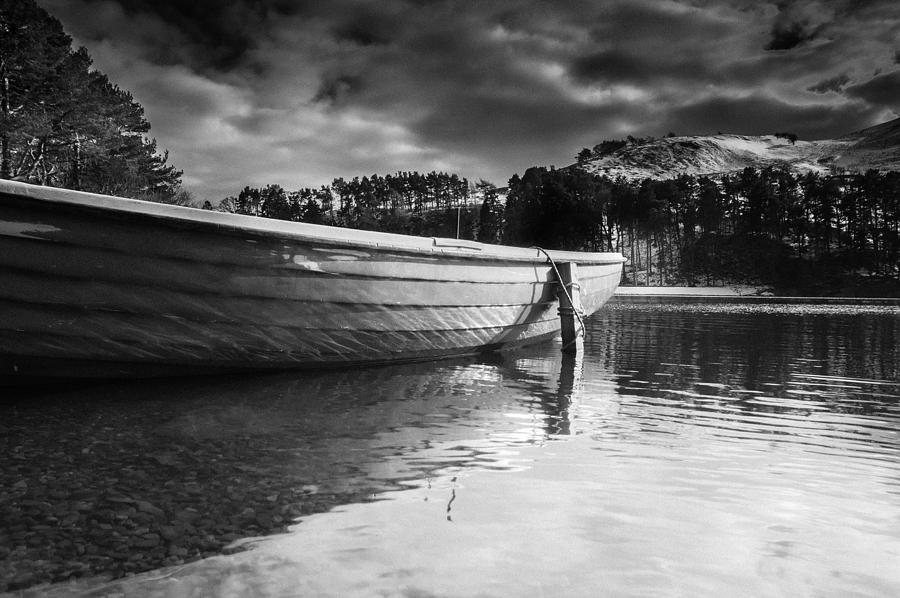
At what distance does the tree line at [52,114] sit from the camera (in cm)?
2827

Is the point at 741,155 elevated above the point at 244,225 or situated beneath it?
elevated above

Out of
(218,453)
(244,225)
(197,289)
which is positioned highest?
(244,225)

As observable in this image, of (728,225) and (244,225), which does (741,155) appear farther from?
(244,225)

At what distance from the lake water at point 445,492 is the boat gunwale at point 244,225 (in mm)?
1387

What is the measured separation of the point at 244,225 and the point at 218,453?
228cm

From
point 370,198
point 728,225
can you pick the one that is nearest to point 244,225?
point 728,225

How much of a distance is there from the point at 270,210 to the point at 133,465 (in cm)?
13414

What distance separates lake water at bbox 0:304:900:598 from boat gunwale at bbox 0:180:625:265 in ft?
4.55

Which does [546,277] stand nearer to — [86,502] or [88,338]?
[88,338]

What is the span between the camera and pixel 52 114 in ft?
98.0

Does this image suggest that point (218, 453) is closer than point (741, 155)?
Yes

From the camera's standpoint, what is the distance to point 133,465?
266 centimetres

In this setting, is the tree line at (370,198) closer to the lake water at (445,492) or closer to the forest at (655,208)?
the forest at (655,208)

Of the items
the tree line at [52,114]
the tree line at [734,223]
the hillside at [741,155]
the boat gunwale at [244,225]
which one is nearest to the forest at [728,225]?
the tree line at [734,223]
